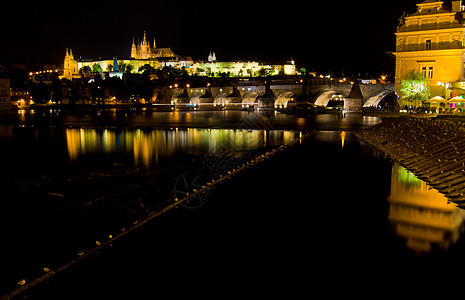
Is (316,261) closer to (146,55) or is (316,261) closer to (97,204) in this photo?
(97,204)

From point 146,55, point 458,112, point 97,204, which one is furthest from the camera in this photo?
point 146,55

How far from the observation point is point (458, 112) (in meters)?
28.5

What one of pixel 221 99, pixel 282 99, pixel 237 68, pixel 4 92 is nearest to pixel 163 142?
pixel 282 99

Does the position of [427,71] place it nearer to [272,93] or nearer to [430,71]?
[430,71]

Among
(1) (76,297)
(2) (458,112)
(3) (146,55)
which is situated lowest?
(1) (76,297)

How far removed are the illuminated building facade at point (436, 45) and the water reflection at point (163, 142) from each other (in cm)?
1308

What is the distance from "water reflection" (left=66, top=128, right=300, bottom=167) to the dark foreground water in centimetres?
371

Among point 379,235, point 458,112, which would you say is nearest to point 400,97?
point 458,112

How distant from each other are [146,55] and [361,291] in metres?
166

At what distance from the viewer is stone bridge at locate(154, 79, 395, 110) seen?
5259 cm

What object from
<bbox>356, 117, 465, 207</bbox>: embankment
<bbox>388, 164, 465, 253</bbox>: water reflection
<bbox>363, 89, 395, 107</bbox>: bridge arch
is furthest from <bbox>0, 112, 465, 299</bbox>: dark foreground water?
<bbox>363, 89, 395, 107</bbox>: bridge arch

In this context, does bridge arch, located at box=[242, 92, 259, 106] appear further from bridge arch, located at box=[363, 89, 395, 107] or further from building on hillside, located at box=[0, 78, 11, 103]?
building on hillside, located at box=[0, 78, 11, 103]

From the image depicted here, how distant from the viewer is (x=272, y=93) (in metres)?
67.1

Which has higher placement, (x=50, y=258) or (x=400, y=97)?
(x=400, y=97)
